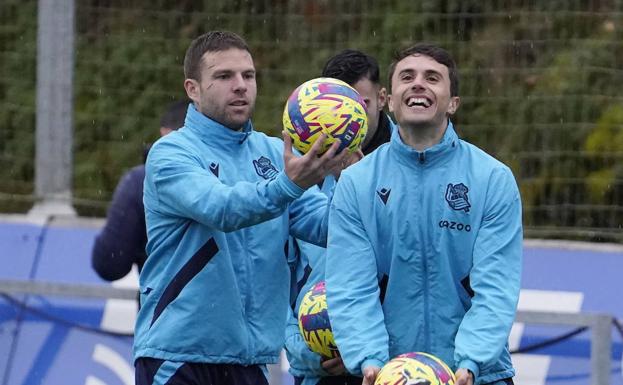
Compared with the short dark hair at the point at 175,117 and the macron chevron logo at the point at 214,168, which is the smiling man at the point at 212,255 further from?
the short dark hair at the point at 175,117

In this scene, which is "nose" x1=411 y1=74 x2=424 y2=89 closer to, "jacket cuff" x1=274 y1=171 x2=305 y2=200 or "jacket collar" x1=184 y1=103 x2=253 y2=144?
"jacket cuff" x1=274 y1=171 x2=305 y2=200

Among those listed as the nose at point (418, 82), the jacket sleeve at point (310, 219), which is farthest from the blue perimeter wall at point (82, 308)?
the nose at point (418, 82)

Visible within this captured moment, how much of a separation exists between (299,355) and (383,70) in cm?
391

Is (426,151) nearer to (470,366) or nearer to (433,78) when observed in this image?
(433,78)

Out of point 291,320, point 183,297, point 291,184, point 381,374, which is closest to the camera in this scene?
point 381,374

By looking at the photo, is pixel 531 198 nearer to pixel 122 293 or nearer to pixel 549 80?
pixel 549 80

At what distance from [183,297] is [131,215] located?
181 cm

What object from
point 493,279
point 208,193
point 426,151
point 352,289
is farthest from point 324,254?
point 493,279

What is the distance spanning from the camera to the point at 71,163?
10.2 m

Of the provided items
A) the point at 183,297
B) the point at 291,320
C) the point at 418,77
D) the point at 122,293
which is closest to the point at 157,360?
the point at 183,297

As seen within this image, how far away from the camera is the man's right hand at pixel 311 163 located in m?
5.79

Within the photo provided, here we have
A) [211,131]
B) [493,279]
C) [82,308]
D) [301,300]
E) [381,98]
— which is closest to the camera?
[493,279]

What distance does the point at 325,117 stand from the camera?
5840mm

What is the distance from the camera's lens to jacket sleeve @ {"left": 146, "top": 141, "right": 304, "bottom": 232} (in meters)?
5.91
